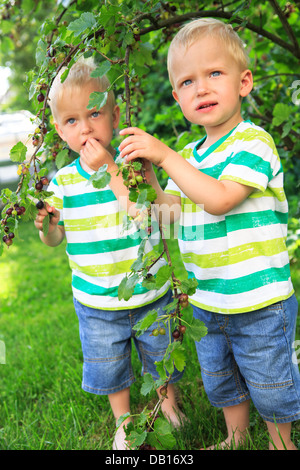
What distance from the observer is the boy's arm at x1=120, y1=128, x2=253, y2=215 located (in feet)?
4.45

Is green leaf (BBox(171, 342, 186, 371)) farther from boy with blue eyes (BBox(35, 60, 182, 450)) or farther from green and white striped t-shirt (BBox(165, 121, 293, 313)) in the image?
boy with blue eyes (BBox(35, 60, 182, 450))

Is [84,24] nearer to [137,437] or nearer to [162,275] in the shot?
[162,275]

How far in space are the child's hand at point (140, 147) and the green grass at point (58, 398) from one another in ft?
1.38

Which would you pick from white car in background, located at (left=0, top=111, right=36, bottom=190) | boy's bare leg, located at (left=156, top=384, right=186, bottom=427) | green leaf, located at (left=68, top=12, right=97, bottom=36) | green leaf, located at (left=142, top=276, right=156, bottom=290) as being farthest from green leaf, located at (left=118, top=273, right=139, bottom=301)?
white car in background, located at (left=0, top=111, right=36, bottom=190)

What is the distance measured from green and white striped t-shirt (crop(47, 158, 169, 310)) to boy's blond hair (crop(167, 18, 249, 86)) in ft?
2.12

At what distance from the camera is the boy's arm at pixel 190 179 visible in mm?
1356

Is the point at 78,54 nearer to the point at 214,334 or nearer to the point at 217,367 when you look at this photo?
the point at 214,334

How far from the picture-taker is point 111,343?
2.03m

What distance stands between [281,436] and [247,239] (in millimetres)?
748

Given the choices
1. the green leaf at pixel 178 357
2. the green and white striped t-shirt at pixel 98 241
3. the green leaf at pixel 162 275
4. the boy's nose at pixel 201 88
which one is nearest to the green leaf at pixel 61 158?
the green and white striped t-shirt at pixel 98 241

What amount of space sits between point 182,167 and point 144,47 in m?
0.50

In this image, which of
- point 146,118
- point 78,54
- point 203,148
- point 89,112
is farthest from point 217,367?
point 146,118

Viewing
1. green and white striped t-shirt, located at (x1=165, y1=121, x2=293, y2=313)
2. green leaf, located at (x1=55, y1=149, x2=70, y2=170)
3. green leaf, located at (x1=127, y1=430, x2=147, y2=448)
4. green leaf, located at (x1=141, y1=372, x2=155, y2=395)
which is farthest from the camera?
green leaf, located at (x1=55, y1=149, x2=70, y2=170)
